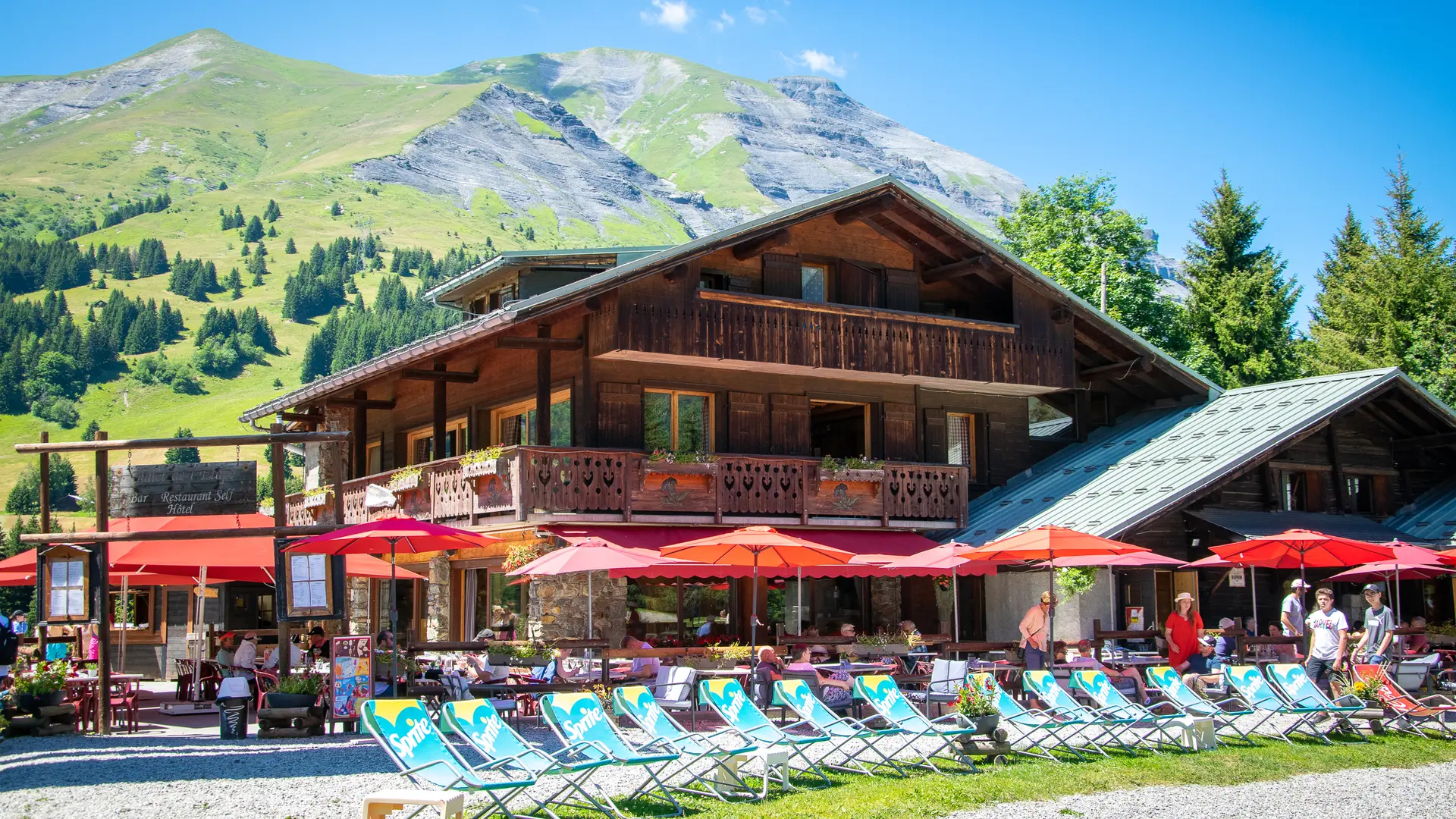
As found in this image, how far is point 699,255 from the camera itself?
71.9 feet

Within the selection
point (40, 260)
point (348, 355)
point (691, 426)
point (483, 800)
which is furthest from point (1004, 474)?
point (40, 260)

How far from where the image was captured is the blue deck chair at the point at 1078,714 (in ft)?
44.8

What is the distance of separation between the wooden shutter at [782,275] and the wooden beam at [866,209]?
108 centimetres

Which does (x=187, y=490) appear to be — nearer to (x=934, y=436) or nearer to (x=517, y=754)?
(x=517, y=754)

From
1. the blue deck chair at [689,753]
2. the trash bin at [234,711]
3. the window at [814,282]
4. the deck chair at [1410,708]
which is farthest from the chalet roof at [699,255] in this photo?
the deck chair at [1410,708]

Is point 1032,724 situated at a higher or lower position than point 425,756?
lower

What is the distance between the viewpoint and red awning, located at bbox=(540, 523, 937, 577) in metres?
19.3

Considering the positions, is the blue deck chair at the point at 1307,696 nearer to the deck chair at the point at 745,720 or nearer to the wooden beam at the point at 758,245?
the deck chair at the point at 745,720

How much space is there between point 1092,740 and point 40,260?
474 ft

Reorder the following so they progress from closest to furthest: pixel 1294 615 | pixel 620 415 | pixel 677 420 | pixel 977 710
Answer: pixel 977 710 < pixel 1294 615 < pixel 620 415 < pixel 677 420

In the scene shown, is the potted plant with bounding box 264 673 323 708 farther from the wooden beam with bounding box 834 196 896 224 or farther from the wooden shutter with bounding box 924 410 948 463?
the wooden shutter with bounding box 924 410 948 463

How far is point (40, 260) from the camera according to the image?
5443 inches

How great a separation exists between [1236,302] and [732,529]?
73.3ft

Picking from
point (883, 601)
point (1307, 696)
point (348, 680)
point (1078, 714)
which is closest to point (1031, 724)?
point (1078, 714)
